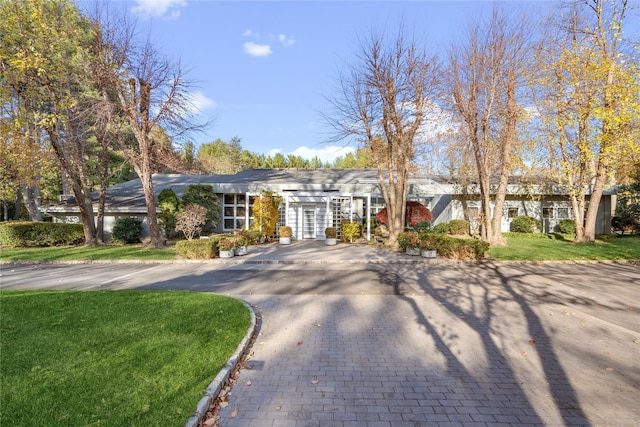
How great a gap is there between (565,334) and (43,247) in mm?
21786

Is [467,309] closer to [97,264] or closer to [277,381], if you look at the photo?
[277,381]

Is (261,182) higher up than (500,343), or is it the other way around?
(261,182)

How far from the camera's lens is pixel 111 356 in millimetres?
4141

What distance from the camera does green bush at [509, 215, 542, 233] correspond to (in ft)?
76.9

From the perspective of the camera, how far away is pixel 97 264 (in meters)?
12.7

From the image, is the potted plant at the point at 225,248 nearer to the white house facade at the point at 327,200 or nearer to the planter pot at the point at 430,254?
the white house facade at the point at 327,200

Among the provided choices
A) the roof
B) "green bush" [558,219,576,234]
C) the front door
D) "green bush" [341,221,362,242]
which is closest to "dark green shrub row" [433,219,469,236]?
the roof

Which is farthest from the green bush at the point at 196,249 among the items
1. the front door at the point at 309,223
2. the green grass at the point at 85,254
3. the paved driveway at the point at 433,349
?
the front door at the point at 309,223

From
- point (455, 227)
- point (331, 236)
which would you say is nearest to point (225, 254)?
point (331, 236)

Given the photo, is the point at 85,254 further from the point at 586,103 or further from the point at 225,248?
the point at 586,103

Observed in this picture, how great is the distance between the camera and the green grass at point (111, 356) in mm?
3010

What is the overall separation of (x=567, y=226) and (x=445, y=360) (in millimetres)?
23634

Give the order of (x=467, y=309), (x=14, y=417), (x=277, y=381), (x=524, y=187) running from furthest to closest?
(x=524, y=187)
(x=467, y=309)
(x=277, y=381)
(x=14, y=417)

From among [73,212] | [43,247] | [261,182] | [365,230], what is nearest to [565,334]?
[365,230]
